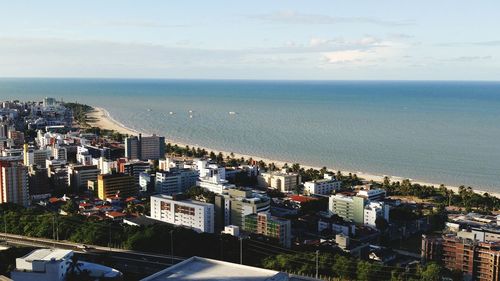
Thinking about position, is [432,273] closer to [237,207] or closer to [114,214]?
[237,207]

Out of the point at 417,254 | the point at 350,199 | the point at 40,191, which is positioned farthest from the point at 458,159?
the point at 40,191

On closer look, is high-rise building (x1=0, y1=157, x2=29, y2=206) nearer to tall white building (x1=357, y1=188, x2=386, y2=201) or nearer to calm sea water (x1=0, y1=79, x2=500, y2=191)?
tall white building (x1=357, y1=188, x2=386, y2=201)

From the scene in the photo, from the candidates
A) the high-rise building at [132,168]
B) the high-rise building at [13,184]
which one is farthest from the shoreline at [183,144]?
the high-rise building at [13,184]

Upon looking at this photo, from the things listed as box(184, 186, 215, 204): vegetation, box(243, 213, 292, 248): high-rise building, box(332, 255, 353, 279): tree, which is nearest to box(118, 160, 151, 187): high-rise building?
box(184, 186, 215, 204): vegetation

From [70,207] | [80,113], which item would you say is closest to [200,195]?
[70,207]

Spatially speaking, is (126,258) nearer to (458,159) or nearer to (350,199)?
(350,199)

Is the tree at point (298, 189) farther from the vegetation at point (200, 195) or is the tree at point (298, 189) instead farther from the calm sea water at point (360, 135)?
the calm sea water at point (360, 135)

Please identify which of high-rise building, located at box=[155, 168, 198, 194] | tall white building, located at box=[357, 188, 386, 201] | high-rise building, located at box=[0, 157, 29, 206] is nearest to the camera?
high-rise building, located at box=[0, 157, 29, 206]
